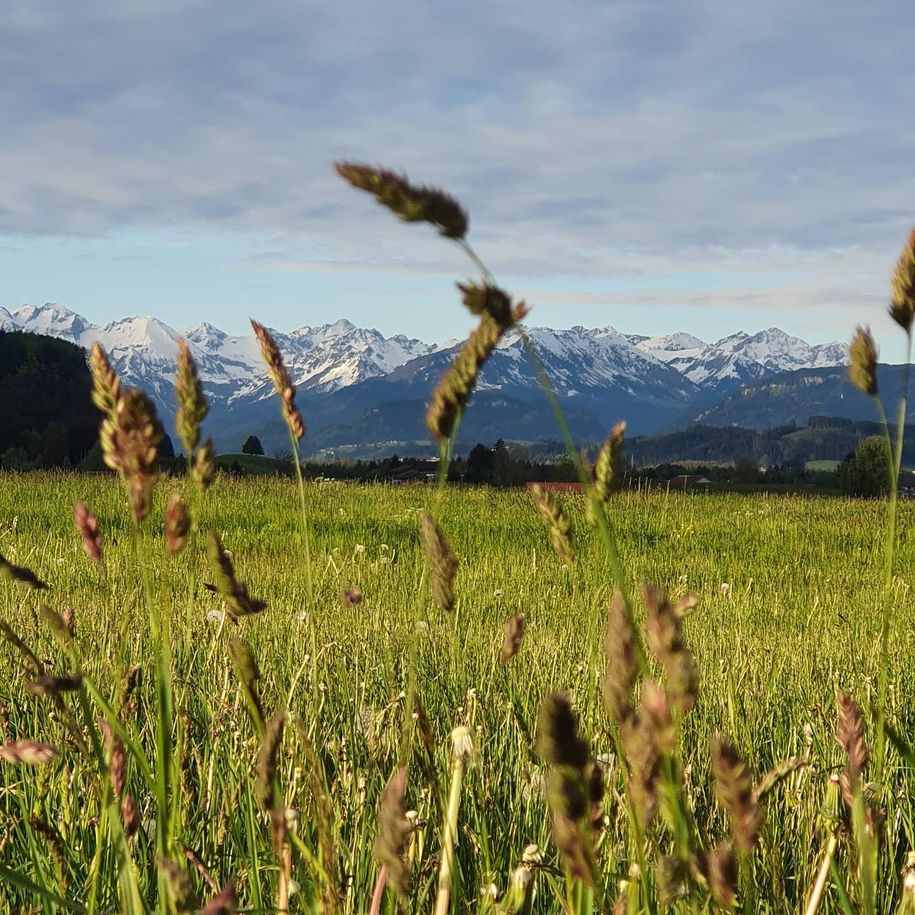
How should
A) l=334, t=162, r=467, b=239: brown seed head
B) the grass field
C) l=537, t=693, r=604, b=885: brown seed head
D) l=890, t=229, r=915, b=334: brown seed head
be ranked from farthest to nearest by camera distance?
the grass field
l=890, t=229, r=915, b=334: brown seed head
l=334, t=162, r=467, b=239: brown seed head
l=537, t=693, r=604, b=885: brown seed head

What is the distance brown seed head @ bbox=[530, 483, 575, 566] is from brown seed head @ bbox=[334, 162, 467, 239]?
1.75 ft

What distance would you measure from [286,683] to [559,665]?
1384mm

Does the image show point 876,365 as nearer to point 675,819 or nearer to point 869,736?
point 675,819

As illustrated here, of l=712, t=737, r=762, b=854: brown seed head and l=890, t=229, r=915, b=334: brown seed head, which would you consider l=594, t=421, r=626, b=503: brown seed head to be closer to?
l=890, t=229, r=915, b=334: brown seed head

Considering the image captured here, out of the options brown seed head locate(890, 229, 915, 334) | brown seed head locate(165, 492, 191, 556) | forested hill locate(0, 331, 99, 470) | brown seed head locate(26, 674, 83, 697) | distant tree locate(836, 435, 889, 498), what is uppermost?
forested hill locate(0, 331, 99, 470)

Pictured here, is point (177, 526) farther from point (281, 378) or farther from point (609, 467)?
point (609, 467)

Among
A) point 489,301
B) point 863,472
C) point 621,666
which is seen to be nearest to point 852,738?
point 621,666

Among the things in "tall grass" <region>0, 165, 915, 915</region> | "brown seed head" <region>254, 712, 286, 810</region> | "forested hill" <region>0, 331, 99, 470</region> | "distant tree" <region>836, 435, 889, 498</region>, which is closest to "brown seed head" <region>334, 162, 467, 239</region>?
"tall grass" <region>0, 165, 915, 915</region>

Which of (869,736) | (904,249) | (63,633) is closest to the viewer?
(904,249)

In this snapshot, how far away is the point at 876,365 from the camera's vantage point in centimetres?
121

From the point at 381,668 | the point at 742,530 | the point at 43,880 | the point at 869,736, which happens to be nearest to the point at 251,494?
the point at 742,530

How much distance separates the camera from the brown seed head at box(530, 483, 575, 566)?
4.13 ft

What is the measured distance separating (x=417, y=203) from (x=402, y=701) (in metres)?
2.86

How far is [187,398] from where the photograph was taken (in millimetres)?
1130
